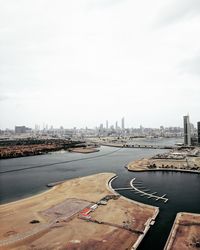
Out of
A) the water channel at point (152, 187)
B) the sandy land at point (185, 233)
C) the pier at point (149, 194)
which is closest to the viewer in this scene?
the sandy land at point (185, 233)

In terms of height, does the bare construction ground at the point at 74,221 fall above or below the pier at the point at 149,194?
above

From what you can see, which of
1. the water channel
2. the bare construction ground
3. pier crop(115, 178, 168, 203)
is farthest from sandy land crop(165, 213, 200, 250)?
pier crop(115, 178, 168, 203)

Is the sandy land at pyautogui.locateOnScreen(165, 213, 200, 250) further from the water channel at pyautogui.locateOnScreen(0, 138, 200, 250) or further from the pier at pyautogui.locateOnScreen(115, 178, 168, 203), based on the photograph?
the pier at pyautogui.locateOnScreen(115, 178, 168, 203)

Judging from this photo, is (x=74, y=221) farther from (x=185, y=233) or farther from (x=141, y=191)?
(x=141, y=191)

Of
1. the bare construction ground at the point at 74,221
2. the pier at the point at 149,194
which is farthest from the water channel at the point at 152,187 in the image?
the bare construction ground at the point at 74,221

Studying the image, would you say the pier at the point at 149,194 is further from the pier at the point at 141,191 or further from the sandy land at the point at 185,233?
the sandy land at the point at 185,233

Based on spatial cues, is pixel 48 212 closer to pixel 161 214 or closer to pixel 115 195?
pixel 115 195
